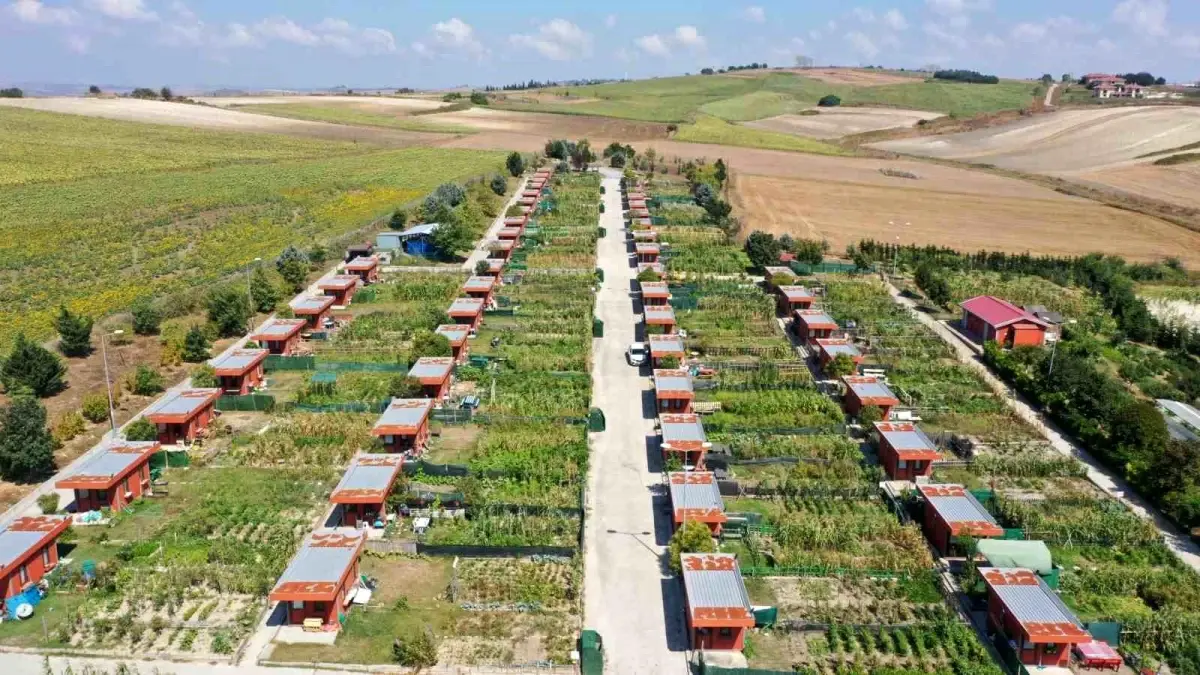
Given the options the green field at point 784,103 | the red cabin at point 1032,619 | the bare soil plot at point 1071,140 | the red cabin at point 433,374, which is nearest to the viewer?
the red cabin at point 1032,619

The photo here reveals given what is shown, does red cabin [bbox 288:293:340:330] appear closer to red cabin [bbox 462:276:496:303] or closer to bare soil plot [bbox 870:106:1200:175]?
red cabin [bbox 462:276:496:303]

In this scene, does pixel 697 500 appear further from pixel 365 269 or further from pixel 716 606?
pixel 365 269

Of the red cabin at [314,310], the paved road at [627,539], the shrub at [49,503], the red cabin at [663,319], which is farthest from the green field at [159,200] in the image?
the paved road at [627,539]

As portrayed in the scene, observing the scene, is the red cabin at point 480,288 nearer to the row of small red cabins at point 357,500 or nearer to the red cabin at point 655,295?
the row of small red cabins at point 357,500

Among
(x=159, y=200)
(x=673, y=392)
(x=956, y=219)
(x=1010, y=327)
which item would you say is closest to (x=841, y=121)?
(x=956, y=219)

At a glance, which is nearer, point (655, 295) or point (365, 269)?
point (655, 295)
